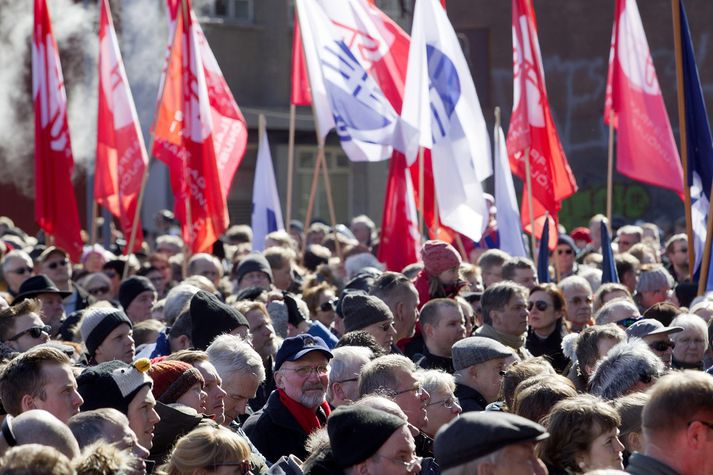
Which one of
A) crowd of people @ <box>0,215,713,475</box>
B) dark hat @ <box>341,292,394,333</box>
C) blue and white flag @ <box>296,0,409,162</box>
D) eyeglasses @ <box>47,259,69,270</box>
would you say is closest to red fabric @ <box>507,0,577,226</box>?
blue and white flag @ <box>296,0,409,162</box>

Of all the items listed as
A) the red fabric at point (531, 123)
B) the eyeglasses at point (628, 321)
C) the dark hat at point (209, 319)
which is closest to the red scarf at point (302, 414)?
the dark hat at point (209, 319)

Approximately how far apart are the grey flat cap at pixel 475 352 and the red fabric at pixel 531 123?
542cm

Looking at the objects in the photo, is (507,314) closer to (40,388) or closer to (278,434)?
(278,434)

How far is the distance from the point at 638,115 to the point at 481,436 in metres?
9.79

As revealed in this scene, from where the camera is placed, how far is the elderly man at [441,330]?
8.52m

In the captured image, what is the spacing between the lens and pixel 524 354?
8789 mm

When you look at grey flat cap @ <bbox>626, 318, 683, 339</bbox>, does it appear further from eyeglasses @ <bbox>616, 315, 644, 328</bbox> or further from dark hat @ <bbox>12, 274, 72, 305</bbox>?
dark hat @ <bbox>12, 274, 72, 305</bbox>

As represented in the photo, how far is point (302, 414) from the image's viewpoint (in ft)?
21.9

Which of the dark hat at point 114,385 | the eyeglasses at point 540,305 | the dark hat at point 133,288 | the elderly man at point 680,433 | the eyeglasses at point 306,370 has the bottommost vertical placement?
the dark hat at point 133,288

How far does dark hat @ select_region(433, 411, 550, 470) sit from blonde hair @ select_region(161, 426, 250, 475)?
1.32 m

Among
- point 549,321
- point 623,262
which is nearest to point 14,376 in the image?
point 549,321

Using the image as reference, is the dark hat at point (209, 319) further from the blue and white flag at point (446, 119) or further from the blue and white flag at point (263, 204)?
the blue and white flag at point (263, 204)

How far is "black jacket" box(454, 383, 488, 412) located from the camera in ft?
24.3

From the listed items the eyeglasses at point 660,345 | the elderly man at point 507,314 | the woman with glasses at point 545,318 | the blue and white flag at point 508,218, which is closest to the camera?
the eyeglasses at point 660,345
